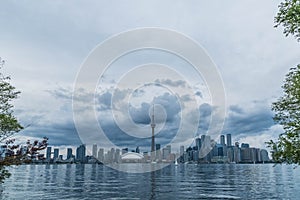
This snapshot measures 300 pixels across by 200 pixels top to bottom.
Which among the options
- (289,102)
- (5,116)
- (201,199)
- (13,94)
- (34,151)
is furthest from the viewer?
(201,199)

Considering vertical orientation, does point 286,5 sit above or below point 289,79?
above

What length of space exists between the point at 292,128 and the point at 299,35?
19.2 ft

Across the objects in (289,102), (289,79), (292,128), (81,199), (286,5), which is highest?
(286,5)

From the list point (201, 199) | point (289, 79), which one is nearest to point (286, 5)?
point (289, 79)

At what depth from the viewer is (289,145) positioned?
16.9 metres

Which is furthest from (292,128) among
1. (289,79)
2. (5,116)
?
(5,116)

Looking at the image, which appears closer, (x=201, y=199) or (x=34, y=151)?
A: (x=34, y=151)

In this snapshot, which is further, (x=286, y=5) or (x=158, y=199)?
(x=158, y=199)

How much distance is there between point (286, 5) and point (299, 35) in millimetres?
2054

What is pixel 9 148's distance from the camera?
18938 millimetres

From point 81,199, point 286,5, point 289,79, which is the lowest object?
point 81,199

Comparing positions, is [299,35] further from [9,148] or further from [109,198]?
[109,198]

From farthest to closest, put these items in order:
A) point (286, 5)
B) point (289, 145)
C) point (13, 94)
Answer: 1. point (13, 94)
2. point (289, 145)
3. point (286, 5)

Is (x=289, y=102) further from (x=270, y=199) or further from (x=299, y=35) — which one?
(x=270, y=199)
